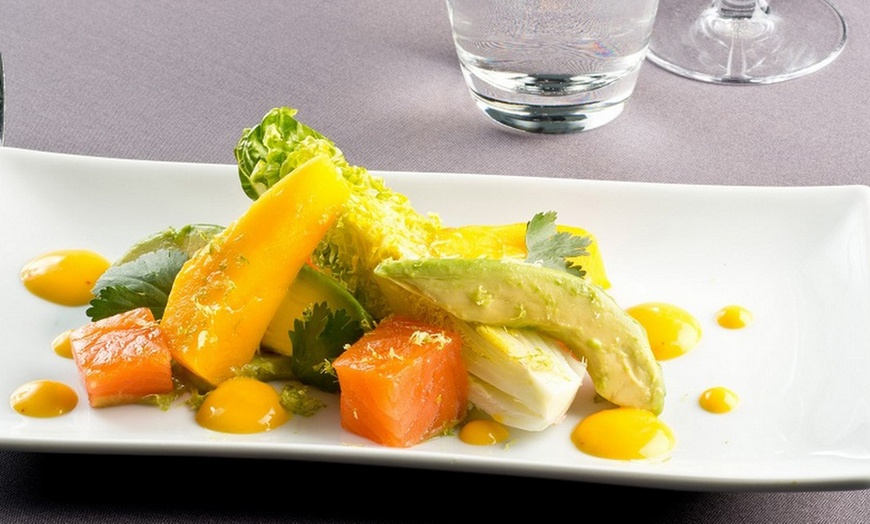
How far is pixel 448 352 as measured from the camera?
5.63ft

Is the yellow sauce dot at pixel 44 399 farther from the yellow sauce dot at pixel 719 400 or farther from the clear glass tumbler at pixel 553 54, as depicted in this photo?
the clear glass tumbler at pixel 553 54

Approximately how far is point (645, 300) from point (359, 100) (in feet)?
3.79

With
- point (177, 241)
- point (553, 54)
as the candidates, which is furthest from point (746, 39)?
point (177, 241)

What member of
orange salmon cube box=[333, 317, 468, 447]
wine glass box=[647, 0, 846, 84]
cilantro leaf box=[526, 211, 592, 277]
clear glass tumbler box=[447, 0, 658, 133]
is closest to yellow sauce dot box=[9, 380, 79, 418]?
orange salmon cube box=[333, 317, 468, 447]

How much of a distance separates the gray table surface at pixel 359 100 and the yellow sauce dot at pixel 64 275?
637 mm

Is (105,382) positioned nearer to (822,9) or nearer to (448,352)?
(448,352)

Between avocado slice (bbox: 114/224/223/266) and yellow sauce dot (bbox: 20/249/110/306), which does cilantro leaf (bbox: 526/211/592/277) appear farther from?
yellow sauce dot (bbox: 20/249/110/306)

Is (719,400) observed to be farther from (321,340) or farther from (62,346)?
(62,346)

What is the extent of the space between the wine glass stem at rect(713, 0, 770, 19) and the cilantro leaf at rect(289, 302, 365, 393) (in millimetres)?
1810

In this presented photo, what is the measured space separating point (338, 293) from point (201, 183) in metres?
0.58

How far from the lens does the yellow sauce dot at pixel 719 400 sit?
178 cm

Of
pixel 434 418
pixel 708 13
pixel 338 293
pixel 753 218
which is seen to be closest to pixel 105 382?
pixel 338 293

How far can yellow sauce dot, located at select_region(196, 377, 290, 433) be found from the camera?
1734mm

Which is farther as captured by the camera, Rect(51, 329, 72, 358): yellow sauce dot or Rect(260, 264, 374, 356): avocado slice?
Rect(51, 329, 72, 358): yellow sauce dot
